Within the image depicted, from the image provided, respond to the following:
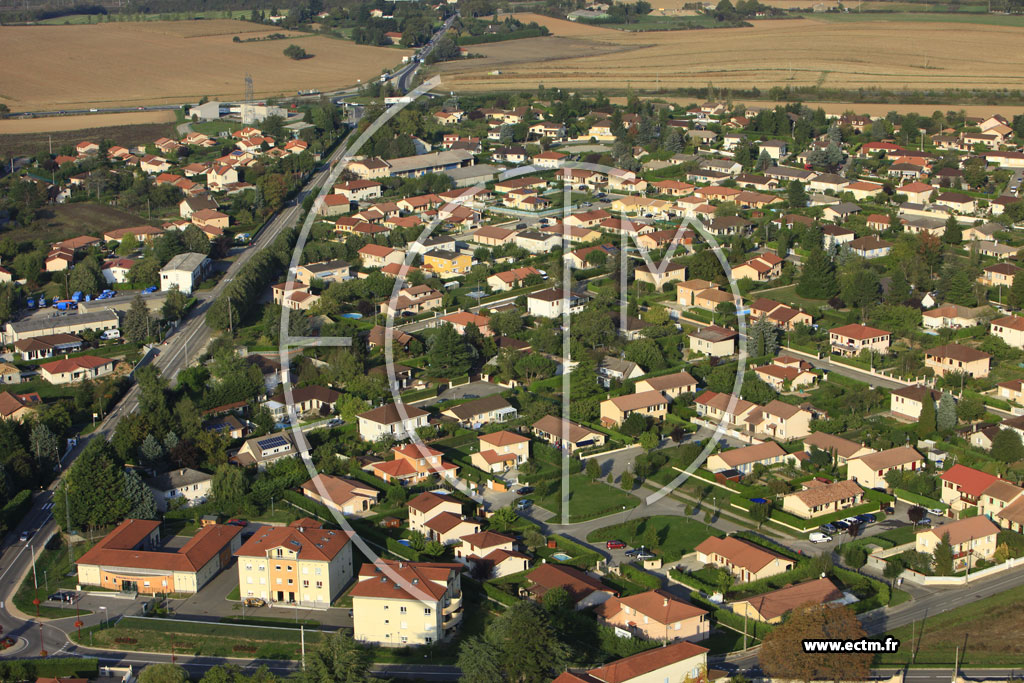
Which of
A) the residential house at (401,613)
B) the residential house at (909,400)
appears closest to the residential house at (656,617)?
the residential house at (401,613)

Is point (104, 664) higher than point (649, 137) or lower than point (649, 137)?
lower

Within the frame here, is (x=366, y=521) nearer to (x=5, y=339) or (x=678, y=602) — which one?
(x=678, y=602)

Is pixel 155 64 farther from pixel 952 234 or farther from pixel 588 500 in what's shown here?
pixel 588 500

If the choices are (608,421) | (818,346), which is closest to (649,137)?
(818,346)

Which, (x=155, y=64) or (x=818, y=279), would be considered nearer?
(x=818, y=279)

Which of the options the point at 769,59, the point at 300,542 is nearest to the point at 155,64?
the point at 769,59

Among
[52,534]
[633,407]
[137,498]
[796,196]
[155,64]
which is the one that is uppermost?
[155,64]
